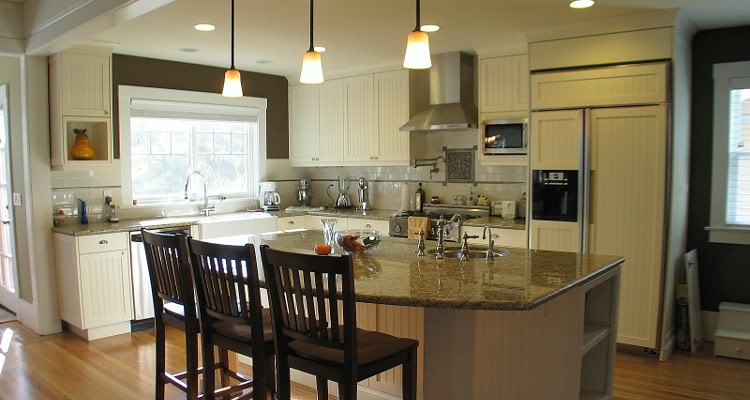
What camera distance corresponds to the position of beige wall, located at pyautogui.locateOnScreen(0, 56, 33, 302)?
486cm

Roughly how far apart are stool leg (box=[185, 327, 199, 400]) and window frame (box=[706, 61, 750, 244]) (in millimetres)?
3908

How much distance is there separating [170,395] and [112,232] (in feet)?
5.47

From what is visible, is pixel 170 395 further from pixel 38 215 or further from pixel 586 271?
pixel 586 271

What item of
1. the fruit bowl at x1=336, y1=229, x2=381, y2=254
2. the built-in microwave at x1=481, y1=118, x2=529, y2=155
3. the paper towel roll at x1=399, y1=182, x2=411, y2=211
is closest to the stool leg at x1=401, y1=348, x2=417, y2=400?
the fruit bowl at x1=336, y1=229, x2=381, y2=254

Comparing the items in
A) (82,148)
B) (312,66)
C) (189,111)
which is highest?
(189,111)

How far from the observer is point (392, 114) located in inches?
227

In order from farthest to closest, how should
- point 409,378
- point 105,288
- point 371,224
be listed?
point 371,224 < point 105,288 < point 409,378

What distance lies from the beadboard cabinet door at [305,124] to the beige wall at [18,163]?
271 cm

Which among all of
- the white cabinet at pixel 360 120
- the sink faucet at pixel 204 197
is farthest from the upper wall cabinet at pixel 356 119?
the sink faucet at pixel 204 197

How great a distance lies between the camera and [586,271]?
257 centimetres

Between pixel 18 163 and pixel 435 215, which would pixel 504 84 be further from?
pixel 18 163

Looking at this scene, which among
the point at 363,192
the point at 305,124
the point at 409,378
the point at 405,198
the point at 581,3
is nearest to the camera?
the point at 409,378

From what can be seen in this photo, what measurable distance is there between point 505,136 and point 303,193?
8.77 ft

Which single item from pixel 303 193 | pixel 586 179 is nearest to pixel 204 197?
pixel 303 193
